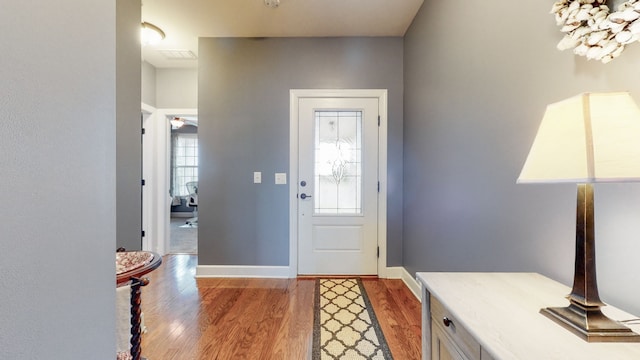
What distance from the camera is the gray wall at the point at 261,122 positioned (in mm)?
2943

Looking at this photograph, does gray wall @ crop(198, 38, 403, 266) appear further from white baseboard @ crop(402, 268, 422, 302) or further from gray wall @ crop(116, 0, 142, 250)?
gray wall @ crop(116, 0, 142, 250)

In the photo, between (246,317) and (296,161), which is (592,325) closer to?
(246,317)

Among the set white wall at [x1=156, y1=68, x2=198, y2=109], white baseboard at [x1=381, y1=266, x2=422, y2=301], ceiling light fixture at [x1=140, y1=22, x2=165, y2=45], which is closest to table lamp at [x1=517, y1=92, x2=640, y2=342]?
white baseboard at [x1=381, y1=266, x2=422, y2=301]

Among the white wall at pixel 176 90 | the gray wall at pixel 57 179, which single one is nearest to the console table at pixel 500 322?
the gray wall at pixel 57 179

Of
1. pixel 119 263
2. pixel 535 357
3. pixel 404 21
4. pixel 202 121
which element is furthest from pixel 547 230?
pixel 202 121

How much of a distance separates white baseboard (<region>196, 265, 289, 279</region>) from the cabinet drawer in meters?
2.12

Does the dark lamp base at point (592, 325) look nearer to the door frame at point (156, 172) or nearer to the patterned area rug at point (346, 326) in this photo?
the patterned area rug at point (346, 326)

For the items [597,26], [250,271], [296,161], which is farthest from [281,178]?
[597,26]

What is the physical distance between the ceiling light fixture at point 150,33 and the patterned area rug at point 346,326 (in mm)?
2944

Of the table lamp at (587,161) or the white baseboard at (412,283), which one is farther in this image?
the white baseboard at (412,283)

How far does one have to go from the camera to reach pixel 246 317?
2146 mm

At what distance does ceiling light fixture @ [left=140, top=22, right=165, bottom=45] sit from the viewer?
2680 mm

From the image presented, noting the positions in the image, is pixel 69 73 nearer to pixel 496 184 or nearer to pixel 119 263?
pixel 119 263

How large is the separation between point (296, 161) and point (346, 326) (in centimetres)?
162
